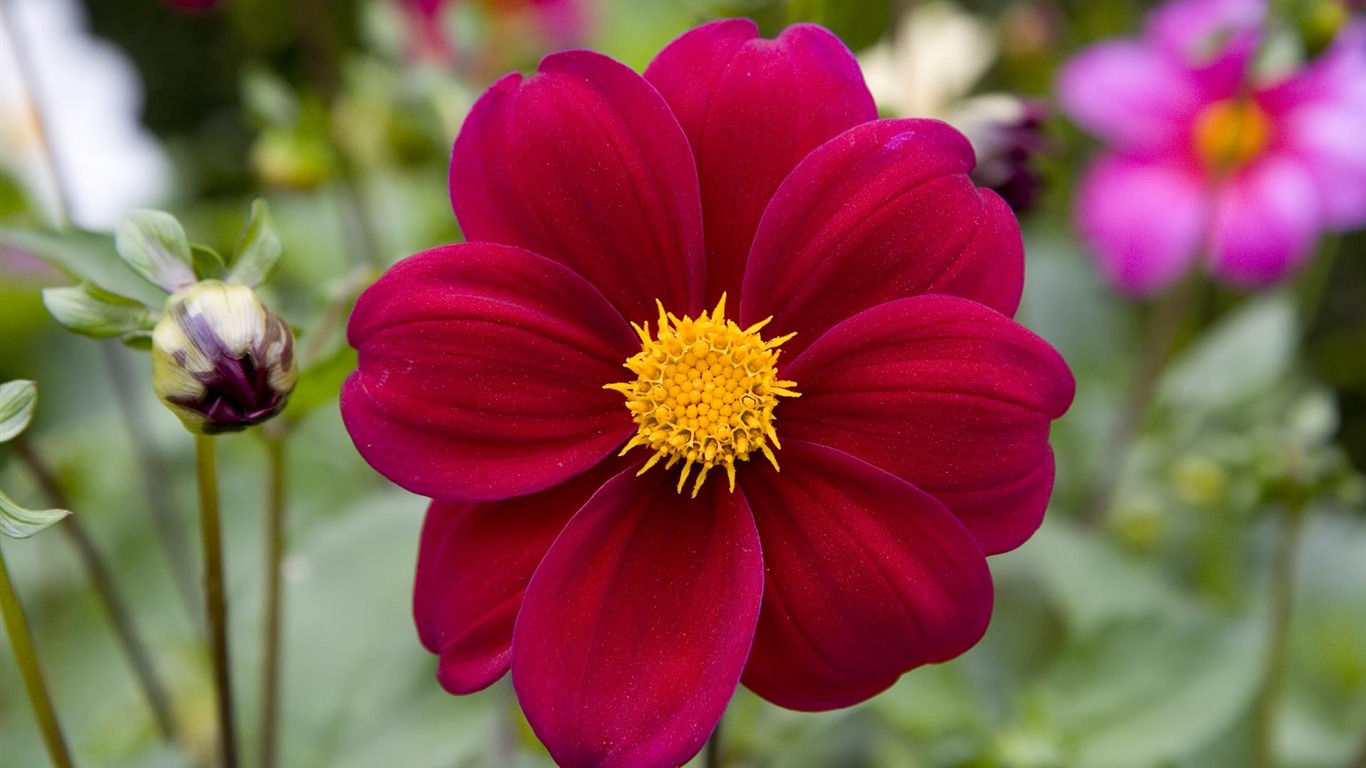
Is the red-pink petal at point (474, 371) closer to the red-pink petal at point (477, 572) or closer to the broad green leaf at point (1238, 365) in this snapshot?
the red-pink petal at point (477, 572)

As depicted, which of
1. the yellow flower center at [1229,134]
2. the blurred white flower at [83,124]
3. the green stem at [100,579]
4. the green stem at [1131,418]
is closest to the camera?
the green stem at [100,579]

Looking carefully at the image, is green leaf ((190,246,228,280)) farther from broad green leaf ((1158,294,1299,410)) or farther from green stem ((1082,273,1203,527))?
broad green leaf ((1158,294,1299,410))

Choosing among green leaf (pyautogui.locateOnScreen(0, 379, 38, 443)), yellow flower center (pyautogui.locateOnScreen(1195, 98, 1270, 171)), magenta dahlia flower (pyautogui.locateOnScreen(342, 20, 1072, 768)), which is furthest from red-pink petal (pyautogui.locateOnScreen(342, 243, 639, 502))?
yellow flower center (pyautogui.locateOnScreen(1195, 98, 1270, 171))

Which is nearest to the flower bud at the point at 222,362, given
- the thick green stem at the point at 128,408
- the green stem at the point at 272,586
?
the green stem at the point at 272,586

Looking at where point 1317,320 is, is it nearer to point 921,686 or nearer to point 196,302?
point 921,686

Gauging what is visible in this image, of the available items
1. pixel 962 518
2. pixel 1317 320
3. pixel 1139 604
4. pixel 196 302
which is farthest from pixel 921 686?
pixel 1317 320

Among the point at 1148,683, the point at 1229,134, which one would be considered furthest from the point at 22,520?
the point at 1229,134
